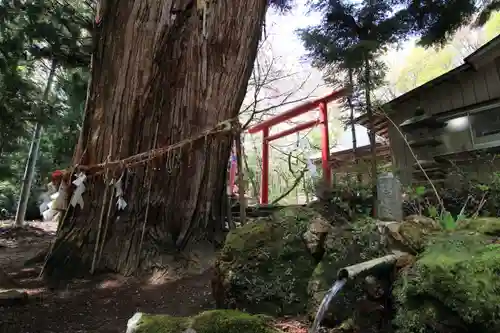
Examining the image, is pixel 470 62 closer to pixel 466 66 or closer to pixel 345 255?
pixel 466 66

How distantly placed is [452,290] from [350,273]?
19.3 inches

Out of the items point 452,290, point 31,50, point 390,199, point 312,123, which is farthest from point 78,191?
point 312,123

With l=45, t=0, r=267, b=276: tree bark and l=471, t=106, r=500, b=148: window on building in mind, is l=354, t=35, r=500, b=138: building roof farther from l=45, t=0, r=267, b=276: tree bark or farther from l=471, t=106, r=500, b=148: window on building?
l=45, t=0, r=267, b=276: tree bark

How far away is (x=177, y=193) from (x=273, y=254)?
1.75m

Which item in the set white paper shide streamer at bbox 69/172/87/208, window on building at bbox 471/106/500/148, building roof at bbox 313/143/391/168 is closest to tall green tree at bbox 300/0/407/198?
window on building at bbox 471/106/500/148

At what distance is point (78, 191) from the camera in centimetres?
387

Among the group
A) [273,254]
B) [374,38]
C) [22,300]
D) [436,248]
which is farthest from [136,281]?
[374,38]

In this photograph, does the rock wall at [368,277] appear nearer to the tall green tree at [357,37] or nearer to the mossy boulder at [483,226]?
the mossy boulder at [483,226]

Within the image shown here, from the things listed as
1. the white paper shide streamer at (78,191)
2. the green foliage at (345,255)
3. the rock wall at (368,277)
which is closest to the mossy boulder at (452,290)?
the rock wall at (368,277)

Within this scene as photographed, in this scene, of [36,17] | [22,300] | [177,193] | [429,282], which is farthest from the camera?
[36,17]

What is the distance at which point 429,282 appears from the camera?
173cm

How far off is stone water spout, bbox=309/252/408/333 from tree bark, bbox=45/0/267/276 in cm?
223

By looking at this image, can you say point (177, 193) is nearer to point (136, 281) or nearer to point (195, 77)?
point (136, 281)

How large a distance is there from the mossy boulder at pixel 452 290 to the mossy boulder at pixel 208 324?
2.35 ft
